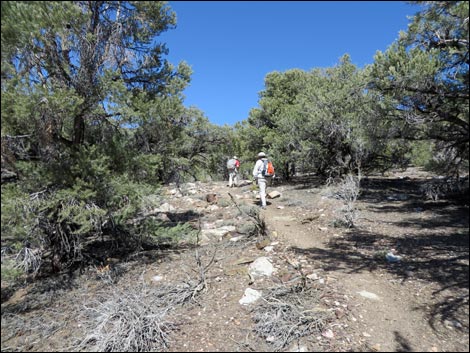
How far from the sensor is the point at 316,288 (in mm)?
4441

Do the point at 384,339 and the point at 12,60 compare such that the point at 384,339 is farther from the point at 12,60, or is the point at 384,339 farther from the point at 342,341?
the point at 12,60

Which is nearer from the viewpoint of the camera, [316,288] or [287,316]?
[287,316]

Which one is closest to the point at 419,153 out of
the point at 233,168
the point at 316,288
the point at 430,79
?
the point at 430,79

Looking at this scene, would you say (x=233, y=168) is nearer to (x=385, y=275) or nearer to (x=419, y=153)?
(x=419, y=153)

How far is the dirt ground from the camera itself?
135 inches

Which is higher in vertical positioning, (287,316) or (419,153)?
(419,153)

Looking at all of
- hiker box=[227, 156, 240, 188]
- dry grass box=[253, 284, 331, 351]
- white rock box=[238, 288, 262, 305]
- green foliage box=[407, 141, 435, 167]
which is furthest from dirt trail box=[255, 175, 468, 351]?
hiker box=[227, 156, 240, 188]

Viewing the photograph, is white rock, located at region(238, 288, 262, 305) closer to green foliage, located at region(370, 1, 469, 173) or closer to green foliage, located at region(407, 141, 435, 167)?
green foliage, located at region(370, 1, 469, 173)

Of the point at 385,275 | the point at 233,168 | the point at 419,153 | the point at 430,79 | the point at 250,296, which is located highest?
the point at 430,79

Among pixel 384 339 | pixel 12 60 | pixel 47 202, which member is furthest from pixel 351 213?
pixel 12 60

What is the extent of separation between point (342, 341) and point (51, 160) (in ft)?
18.1

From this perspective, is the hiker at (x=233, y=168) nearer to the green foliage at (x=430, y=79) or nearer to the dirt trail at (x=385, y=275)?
the dirt trail at (x=385, y=275)

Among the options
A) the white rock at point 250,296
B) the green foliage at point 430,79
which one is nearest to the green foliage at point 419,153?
the green foliage at point 430,79

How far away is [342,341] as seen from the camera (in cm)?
335
